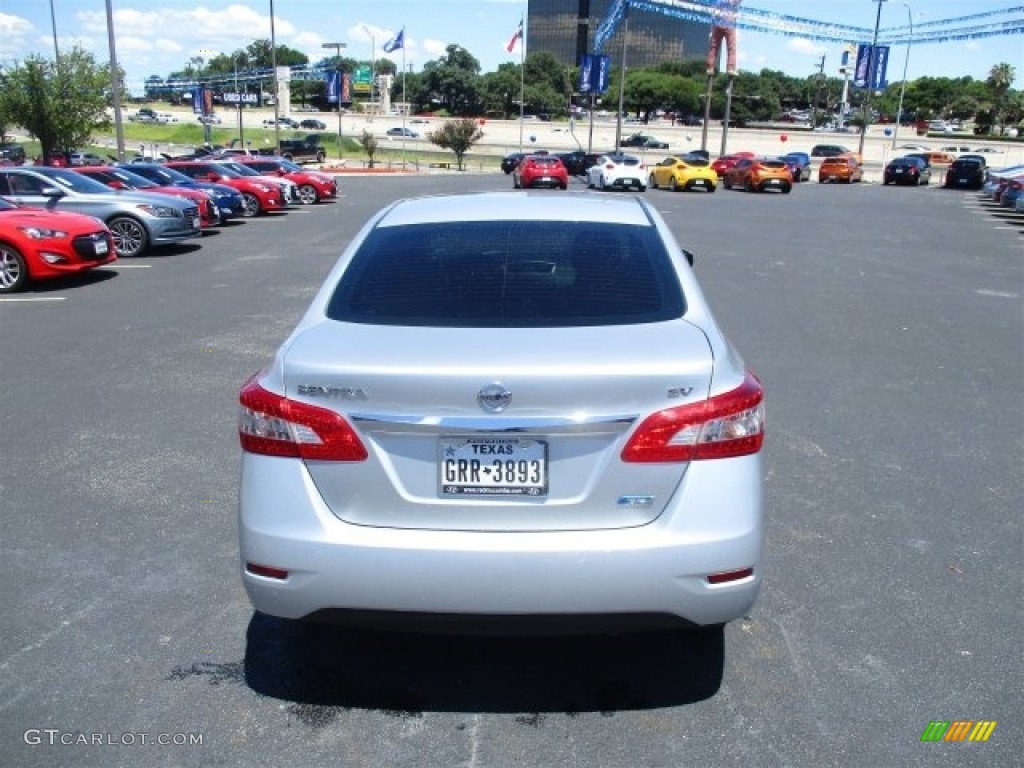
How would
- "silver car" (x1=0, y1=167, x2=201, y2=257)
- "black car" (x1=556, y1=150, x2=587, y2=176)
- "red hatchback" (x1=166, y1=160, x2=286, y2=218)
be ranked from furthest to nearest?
"black car" (x1=556, y1=150, x2=587, y2=176) → "red hatchback" (x1=166, y1=160, x2=286, y2=218) → "silver car" (x1=0, y1=167, x2=201, y2=257)

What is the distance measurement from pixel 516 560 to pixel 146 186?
17.9m

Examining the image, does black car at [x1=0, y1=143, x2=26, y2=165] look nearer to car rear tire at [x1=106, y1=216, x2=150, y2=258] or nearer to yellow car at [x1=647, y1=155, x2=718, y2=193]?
yellow car at [x1=647, y1=155, x2=718, y2=193]

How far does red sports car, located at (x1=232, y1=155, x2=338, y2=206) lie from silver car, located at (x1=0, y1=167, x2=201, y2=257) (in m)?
13.1

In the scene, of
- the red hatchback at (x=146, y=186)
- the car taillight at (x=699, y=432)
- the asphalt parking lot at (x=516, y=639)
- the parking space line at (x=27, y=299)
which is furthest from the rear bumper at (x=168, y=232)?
the car taillight at (x=699, y=432)

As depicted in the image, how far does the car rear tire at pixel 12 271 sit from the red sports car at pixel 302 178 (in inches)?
684

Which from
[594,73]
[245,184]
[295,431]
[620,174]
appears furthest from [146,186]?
[594,73]

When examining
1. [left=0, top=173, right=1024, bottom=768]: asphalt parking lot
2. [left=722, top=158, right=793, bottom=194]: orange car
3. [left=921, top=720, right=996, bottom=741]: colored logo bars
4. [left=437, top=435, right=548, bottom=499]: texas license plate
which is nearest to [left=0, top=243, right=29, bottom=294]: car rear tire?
[left=0, top=173, right=1024, bottom=768]: asphalt parking lot

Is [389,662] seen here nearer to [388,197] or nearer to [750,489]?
[750,489]

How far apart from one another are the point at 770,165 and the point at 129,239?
30589 mm

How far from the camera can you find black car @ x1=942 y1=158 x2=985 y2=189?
4366 cm

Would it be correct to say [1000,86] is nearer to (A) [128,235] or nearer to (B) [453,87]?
(B) [453,87]

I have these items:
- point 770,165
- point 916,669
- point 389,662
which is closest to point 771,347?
point 916,669

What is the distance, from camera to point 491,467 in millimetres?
2779

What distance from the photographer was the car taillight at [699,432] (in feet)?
9.08
